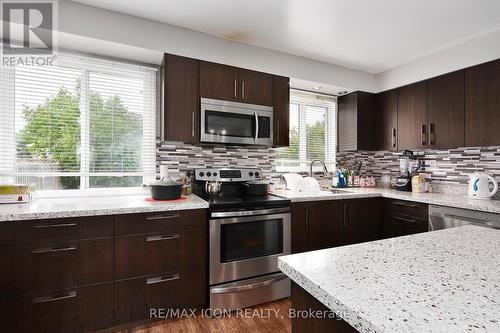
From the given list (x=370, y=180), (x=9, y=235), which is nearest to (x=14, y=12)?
(x=9, y=235)

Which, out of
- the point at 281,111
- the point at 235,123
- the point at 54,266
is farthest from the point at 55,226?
the point at 281,111

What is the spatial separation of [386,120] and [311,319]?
9.95ft

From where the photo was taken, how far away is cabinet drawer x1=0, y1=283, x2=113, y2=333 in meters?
1.49

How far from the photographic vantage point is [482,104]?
2.25 metres

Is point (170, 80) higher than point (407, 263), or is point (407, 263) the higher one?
point (170, 80)

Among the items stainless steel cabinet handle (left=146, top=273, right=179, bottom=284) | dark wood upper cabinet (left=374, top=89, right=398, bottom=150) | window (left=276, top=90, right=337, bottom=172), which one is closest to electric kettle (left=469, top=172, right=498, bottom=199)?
dark wood upper cabinet (left=374, top=89, right=398, bottom=150)

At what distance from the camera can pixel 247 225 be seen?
2.08 m

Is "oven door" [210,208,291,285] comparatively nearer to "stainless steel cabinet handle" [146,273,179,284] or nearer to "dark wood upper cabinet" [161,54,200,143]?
"stainless steel cabinet handle" [146,273,179,284]

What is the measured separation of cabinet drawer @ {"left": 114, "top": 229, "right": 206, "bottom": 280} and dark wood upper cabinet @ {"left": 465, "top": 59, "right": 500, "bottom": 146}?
8.52 ft

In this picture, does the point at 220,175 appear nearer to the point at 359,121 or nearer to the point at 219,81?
the point at 219,81

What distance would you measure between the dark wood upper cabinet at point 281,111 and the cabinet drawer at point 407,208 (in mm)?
1283

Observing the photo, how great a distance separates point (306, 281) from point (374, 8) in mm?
2167

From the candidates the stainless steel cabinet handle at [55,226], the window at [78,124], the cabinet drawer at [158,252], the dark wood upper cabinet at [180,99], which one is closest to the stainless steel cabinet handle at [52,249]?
the stainless steel cabinet handle at [55,226]

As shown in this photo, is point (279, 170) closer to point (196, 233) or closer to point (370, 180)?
point (370, 180)
